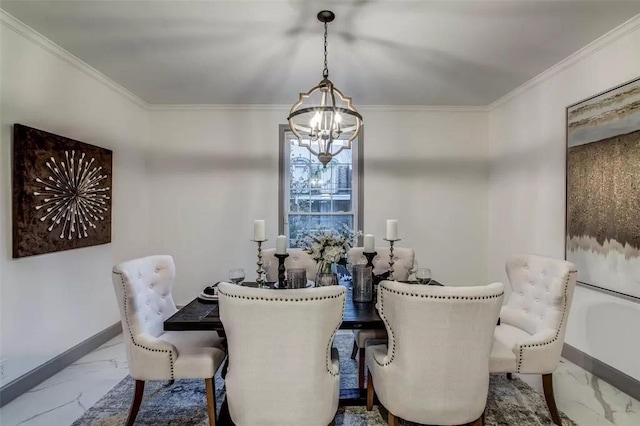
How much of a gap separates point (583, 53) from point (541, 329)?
88.1 inches

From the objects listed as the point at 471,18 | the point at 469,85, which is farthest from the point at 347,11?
the point at 469,85

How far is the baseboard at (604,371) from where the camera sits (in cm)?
233

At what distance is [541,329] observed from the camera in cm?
206

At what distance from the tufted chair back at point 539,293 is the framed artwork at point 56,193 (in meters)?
3.43

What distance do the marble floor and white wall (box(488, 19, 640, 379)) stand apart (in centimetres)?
23

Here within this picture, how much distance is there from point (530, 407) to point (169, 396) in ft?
8.02

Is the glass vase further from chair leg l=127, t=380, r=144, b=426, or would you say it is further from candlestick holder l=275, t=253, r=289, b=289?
chair leg l=127, t=380, r=144, b=426

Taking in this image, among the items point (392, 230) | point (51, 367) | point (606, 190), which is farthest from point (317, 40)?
point (51, 367)

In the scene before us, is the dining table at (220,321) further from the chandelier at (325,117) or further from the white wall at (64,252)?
the white wall at (64,252)

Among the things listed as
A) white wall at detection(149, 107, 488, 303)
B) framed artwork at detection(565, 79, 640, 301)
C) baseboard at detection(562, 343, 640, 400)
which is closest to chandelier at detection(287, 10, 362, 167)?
white wall at detection(149, 107, 488, 303)

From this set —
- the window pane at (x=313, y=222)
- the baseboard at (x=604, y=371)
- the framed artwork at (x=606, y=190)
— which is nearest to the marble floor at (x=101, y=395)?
the baseboard at (x=604, y=371)

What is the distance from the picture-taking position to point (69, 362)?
2789 mm

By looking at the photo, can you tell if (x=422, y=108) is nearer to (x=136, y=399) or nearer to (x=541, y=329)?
(x=541, y=329)

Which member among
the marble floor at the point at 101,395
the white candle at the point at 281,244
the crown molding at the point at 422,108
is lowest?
the marble floor at the point at 101,395
